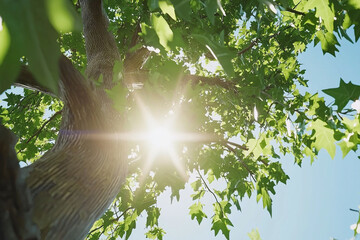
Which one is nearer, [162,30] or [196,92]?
[162,30]

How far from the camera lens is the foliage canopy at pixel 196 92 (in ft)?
1.45

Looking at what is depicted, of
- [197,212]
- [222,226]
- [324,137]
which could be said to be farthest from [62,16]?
[197,212]

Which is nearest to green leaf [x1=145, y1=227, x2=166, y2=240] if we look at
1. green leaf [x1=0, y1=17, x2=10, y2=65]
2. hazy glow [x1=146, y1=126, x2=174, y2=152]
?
hazy glow [x1=146, y1=126, x2=174, y2=152]

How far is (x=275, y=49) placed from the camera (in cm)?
538

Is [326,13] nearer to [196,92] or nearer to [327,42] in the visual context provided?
[327,42]

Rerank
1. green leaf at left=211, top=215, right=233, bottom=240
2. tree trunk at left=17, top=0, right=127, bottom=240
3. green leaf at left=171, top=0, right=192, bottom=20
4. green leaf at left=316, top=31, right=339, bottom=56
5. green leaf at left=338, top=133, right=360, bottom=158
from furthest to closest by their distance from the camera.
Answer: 1. green leaf at left=211, top=215, right=233, bottom=240
2. green leaf at left=316, top=31, right=339, bottom=56
3. green leaf at left=338, top=133, right=360, bottom=158
4. green leaf at left=171, top=0, right=192, bottom=20
5. tree trunk at left=17, top=0, right=127, bottom=240

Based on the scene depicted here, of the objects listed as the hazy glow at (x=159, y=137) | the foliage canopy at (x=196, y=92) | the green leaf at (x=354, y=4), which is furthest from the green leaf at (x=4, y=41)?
the green leaf at (x=354, y=4)

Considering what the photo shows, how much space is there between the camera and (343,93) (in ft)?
5.49

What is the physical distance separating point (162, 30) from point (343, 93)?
131 cm

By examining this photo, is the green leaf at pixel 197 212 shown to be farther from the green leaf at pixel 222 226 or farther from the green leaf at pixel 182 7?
the green leaf at pixel 182 7

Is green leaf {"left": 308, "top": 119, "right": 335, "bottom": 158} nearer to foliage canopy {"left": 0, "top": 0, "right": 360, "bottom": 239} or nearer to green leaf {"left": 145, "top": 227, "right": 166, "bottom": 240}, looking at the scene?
foliage canopy {"left": 0, "top": 0, "right": 360, "bottom": 239}

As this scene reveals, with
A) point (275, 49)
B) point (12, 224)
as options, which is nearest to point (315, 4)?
point (12, 224)

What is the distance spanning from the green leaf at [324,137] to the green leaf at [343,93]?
0.28m

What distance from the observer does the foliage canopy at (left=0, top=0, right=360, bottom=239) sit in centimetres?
44
